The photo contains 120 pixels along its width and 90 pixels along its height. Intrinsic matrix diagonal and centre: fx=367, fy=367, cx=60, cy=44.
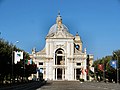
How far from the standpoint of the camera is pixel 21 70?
10381cm

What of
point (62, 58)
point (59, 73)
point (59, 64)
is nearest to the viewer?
point (62, 58)

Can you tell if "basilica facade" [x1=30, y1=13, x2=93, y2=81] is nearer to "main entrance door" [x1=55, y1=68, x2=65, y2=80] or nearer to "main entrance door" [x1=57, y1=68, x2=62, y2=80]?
"main entrance door" [x1=55, y1=68, x2=65, y2=80]

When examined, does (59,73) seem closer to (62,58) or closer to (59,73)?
(59,73)

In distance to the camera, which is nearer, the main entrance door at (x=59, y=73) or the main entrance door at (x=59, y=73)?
the main entrance door at (x=59, y=73)

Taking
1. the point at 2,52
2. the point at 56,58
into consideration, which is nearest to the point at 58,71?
the point at 56,58

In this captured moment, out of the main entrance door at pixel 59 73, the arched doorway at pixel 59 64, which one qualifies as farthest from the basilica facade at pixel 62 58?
the main entrance door at pixel 59 73

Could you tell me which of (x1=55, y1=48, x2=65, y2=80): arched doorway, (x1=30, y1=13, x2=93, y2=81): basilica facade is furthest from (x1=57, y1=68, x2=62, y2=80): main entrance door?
(x1=30, y1=13, x2=93, y2=81): basilica facade

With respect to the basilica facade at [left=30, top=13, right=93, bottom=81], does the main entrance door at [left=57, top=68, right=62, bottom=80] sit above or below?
below

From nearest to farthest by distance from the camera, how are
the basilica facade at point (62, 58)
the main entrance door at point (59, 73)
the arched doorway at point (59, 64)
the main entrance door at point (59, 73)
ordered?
the basilica facade at point (62, 58)
the main entrance door at point (59, 73)
the arched doorway at point (59, 64)
the main entrance door at point (59, 73)

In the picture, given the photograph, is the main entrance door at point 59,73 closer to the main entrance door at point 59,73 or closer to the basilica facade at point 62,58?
the main entrance door at point 59,73

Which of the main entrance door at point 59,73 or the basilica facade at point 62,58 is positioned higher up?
the basilica facade at point 62,58

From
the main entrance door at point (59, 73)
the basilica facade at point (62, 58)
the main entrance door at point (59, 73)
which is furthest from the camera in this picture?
the main entrance door at point (59, 73)

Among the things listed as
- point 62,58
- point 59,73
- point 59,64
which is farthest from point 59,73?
point 62,58

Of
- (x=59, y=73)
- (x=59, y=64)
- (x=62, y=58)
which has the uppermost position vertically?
(x=62, y=58)
